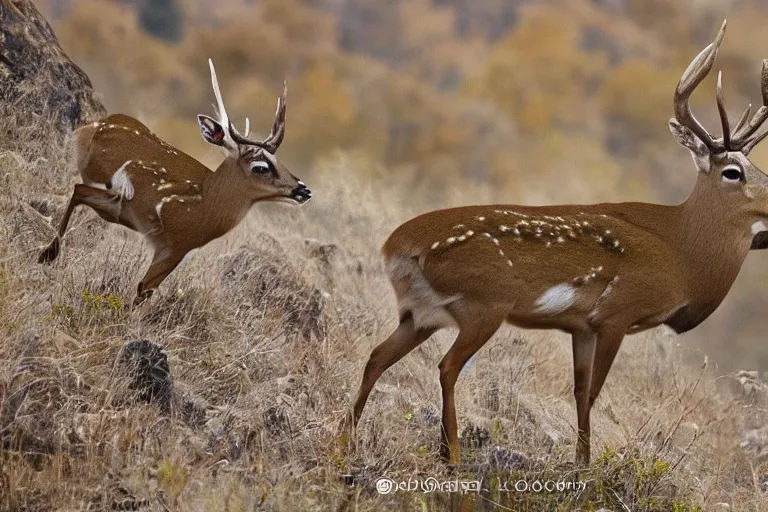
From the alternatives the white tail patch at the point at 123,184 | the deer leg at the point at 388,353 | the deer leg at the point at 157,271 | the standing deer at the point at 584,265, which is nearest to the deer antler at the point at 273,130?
the white tail patch at the point at 123,184

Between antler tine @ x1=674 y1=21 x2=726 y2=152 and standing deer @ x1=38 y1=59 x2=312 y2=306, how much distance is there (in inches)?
118

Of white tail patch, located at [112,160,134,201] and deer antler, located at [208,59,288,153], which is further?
deer antler, located at [208,59,288,153]

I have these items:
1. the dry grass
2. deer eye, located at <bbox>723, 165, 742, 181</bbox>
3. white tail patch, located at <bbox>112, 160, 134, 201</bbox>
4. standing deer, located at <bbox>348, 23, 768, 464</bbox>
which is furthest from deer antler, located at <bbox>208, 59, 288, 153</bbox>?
deer eye, located at <bbox>723, 165, 742, 181</bbox>

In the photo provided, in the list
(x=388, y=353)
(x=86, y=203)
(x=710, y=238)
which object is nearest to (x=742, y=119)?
(x=710, y=238)

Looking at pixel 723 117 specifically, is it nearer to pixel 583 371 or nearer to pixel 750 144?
pixel 750 144

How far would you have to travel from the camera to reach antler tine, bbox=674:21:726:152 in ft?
24.1

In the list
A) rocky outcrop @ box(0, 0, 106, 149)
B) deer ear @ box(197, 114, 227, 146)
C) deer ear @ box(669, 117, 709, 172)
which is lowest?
deer ear @ box(669, 117, 709, 172)

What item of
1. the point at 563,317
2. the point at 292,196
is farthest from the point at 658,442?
the point at 292,196

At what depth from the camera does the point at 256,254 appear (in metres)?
10.8

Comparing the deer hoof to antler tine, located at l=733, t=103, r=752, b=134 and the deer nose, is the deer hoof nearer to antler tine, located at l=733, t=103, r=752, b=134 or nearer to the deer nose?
the deer nose

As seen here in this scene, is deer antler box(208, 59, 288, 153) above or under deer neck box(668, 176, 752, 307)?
above

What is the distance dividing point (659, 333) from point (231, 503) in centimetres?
991

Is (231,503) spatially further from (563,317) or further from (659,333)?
(659,333)

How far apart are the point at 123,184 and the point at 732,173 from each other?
15.2 ft
